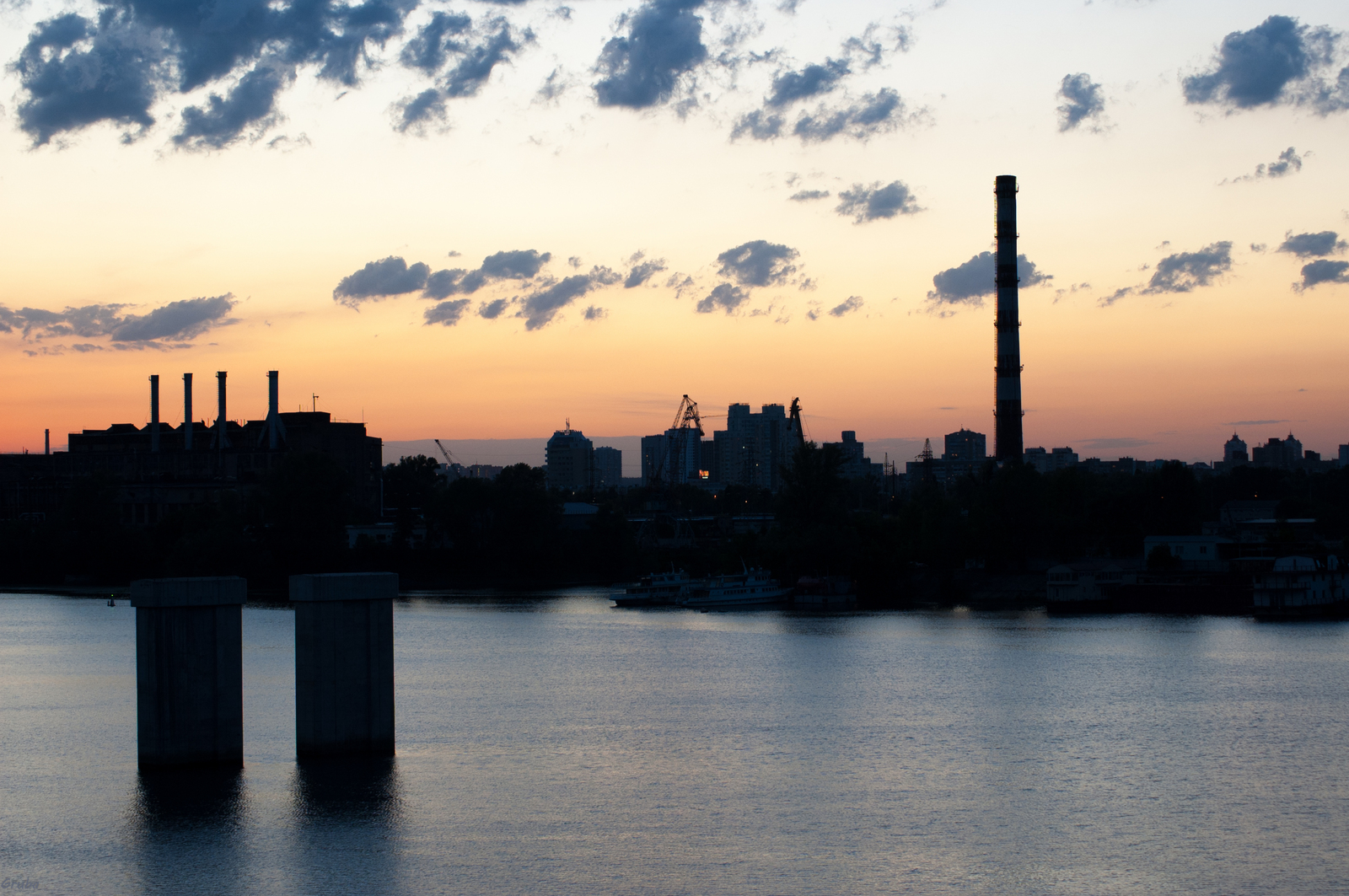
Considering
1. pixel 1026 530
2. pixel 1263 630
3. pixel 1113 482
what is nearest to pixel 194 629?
pixel 1263 630

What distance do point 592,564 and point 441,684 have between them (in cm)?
7967

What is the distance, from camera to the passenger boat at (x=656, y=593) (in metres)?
97.8

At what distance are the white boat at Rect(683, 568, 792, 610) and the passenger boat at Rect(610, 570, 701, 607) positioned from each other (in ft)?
3.24

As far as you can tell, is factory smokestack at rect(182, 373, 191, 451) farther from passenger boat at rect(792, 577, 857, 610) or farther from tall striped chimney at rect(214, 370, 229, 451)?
passenger boat at rect(792, 577, 857, 610)

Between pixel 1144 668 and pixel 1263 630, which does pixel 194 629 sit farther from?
pixel 1263 630

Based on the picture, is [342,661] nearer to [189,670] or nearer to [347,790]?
[347,790]

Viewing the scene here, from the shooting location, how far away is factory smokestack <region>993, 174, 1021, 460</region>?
115 meters

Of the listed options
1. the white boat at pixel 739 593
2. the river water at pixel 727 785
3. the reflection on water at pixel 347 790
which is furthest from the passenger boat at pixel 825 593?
the reflection on water at pixel 347 790

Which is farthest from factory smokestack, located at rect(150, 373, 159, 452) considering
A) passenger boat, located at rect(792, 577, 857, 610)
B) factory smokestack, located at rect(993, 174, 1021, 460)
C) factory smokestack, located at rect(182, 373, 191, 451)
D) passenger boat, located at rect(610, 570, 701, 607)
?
factory smokestack, located at rect(993, 174, 1021, 460)

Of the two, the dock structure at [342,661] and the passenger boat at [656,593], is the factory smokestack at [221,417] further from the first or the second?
the dock structure at [342,661]

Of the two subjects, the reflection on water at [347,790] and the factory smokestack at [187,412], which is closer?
the reflection on water at [347,790]

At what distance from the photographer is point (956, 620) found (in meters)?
80.9

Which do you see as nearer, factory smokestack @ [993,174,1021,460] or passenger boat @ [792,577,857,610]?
passenger boat @ [792,577,857,610]

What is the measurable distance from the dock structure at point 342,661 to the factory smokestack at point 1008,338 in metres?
90.6
